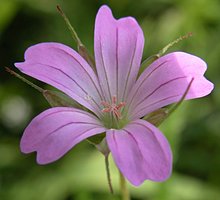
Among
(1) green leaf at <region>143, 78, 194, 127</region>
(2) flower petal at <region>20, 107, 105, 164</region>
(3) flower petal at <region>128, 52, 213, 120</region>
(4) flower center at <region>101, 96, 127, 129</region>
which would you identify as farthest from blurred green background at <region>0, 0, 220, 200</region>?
(2) flower petal at <region>20, 107, 105, 164</region>

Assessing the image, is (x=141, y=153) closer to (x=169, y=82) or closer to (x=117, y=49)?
(x=169, y=82)

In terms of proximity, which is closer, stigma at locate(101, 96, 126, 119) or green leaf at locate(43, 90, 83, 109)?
green leaf at locate(43, 90, 83, 109)

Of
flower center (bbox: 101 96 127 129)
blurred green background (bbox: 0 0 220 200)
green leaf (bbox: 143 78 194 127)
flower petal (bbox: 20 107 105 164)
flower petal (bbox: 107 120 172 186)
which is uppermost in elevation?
flower petal (bbox: 20 107 105 164)

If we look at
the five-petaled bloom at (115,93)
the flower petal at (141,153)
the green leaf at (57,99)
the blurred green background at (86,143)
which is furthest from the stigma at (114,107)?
the blurred green background at (86,143)

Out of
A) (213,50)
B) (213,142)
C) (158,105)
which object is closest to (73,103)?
(158,105)

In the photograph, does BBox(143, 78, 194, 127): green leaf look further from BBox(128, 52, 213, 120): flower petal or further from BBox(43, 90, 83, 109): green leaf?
BBox(43, 90, 83, 109): green leaf

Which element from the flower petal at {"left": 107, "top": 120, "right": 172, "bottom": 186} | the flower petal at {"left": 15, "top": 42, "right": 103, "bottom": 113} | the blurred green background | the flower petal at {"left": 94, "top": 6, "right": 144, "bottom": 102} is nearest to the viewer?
the flower petal at {"left": 107, "top": 120, "right": 172, "bottom": 186}

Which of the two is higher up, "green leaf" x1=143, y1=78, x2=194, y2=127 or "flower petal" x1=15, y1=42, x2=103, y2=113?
"flower petal" x1=15, y1=42, x2=103, y2=113
